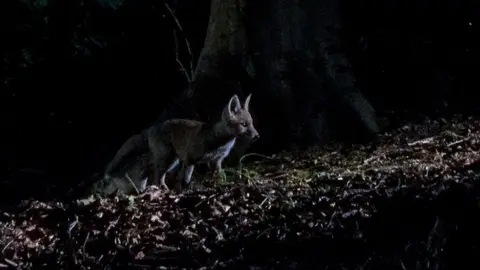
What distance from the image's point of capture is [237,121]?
7344 mm

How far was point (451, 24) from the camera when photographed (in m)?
10.2

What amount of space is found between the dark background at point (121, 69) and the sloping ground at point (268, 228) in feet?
15.7

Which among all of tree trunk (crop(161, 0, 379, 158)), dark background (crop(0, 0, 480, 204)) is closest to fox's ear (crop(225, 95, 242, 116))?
tree trunk (crop(161, 0, 379, 158))

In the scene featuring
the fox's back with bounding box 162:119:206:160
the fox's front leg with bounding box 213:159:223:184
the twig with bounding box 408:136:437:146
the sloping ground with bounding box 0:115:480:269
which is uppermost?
the sloping ground with bounding box 0:115:480:269

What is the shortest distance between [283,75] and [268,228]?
4.31 meters

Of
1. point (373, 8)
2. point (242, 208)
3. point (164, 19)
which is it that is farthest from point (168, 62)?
point (242, 208)

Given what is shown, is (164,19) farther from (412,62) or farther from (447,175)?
(447,175)

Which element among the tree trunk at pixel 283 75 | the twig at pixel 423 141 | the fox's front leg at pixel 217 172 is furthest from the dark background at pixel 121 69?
the fox's front leg at pixel 217 172

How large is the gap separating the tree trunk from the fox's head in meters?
0.88

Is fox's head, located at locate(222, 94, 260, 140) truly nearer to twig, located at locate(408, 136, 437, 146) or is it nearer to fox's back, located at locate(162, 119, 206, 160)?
fox's back, located at locate(162, 119, 206, 160)

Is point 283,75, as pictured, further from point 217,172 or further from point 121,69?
point 121,69

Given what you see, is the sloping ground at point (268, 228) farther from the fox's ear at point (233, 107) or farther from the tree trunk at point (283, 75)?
the tree trunk at point (283, 75)

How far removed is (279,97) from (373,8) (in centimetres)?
249

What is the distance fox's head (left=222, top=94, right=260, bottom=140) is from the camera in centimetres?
732
